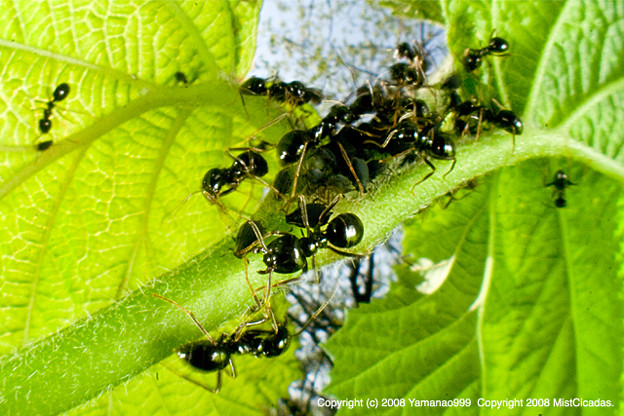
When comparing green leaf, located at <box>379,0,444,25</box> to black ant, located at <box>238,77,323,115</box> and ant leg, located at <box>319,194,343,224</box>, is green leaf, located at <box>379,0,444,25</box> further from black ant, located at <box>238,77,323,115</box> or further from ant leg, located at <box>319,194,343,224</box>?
ant leg, located at <box>319,194,343,224</box>

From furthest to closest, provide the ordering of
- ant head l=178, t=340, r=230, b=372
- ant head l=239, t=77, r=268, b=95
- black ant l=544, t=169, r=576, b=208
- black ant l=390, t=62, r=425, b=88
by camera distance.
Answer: black ant l=390, t=62, r=425, b=88, ant head l=239, t=77, r=268, b=95, black ant l=544, t=169, r=576, b=208, ant head l=178, t=340, r=230, b=372

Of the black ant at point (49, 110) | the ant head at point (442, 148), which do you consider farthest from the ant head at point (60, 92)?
the ant head at point (442, 148)


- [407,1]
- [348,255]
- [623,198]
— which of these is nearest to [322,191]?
[348,255]

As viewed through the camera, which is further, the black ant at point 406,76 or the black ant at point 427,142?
the black ant at point 406,76

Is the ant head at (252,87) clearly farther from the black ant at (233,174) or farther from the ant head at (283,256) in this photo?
the ant head at (283,256)

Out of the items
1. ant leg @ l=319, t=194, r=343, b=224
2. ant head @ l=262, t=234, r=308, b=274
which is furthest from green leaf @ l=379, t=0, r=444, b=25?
ant head @ l=262, t=234, r=308, b=274

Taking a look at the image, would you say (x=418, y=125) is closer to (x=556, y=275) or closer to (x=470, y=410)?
(x=556, y=275)
